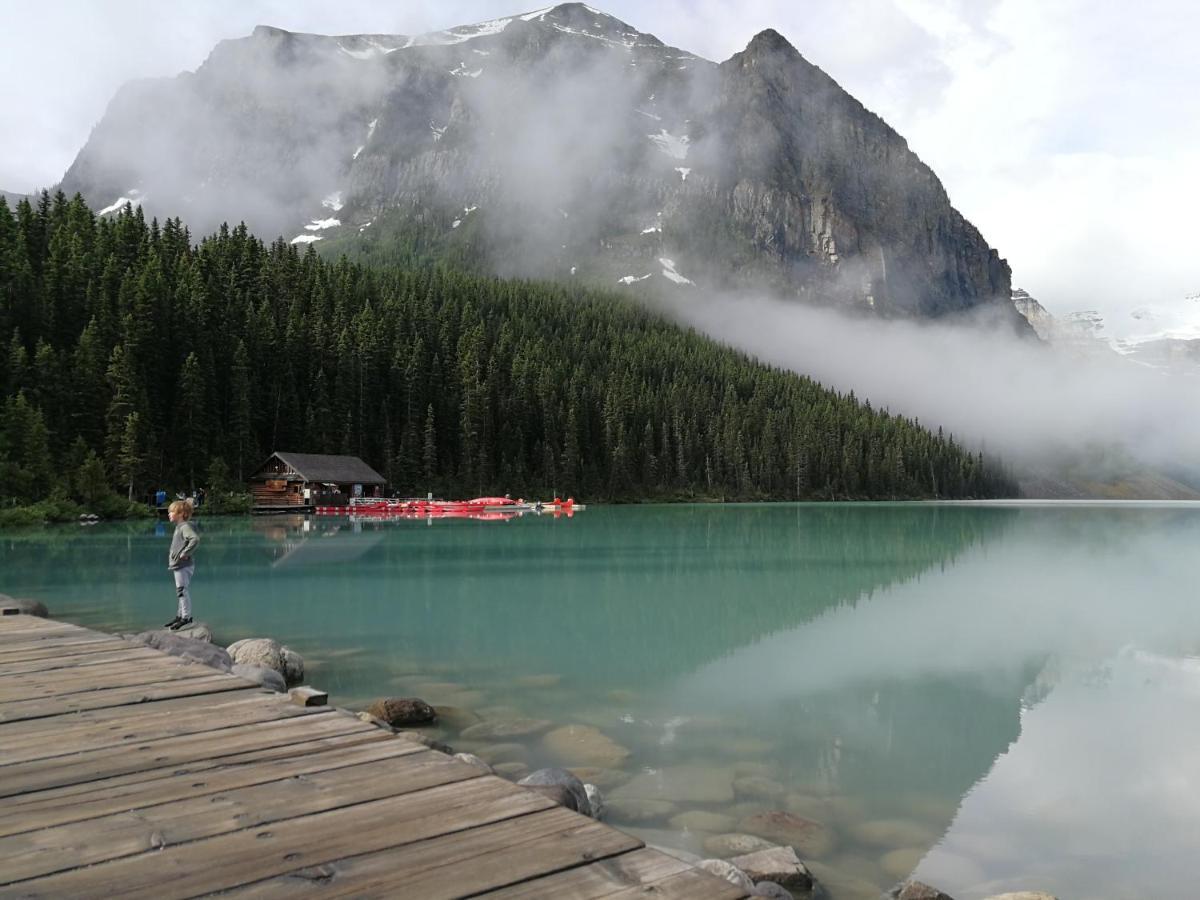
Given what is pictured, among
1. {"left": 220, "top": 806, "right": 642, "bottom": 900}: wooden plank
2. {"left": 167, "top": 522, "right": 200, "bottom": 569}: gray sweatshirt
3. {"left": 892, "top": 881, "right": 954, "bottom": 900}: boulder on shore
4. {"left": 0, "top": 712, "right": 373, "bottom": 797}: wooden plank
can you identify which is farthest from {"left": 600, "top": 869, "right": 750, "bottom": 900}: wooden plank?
{"left": 167, "top": 522, "right": 200, "bottom": 569}: gray sweatshirt

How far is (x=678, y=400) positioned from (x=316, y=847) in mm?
143812

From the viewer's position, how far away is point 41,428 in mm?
57500

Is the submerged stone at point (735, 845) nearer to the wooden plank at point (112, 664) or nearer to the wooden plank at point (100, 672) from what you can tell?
the wooden plank at point (100, 672)

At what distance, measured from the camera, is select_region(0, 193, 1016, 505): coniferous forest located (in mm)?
70562

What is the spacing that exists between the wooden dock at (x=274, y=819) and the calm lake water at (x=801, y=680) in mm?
4794

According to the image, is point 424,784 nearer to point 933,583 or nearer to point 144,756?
point 144,756

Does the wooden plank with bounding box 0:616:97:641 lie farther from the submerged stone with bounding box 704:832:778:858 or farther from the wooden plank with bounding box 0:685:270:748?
the submerged stone with bounding box 704:832:778:858

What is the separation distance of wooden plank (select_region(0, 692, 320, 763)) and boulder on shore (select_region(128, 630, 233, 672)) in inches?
183

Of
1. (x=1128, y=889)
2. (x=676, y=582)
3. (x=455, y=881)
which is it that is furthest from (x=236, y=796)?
(x=676, y=582)

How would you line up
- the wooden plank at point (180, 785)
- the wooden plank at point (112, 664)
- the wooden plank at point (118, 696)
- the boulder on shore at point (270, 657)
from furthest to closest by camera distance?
the boulder on shore at point (270, 657), the wooden plank at point (112, 664), the wooden plank at point (118, 696), the wooden plank at point (180, 785)

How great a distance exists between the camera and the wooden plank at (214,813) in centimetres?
402

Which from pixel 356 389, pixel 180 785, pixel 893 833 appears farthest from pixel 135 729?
pixel 356 389

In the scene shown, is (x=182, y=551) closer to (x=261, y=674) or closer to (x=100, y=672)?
(x=261, y=674)

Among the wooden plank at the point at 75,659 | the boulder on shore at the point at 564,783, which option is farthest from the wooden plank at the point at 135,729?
the wooden plank at the point at 75,659
